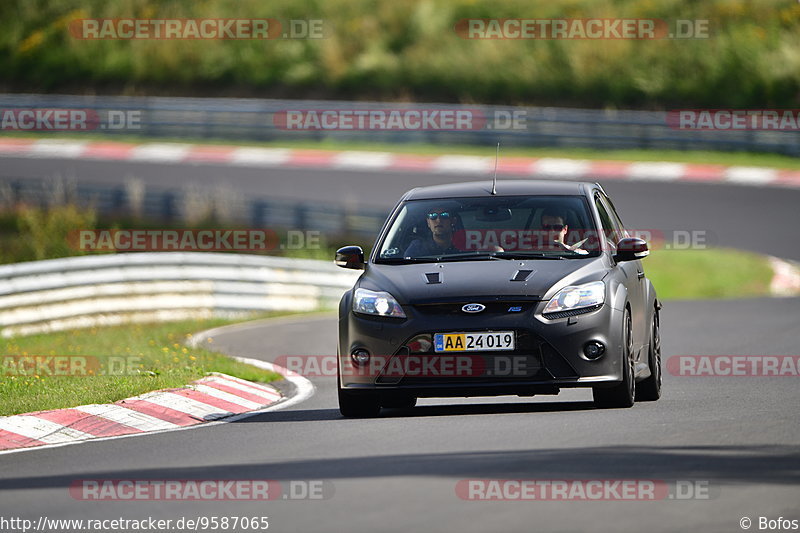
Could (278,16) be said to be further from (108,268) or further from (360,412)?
(360,412)

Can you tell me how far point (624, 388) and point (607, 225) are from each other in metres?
1.65

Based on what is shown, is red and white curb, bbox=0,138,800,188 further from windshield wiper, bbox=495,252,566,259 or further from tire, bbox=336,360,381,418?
tire, bbox=336,360,381,418

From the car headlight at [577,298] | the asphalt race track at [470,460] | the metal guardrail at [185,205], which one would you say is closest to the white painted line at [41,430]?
the asphalt race track at [470,460]

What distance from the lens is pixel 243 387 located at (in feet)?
44.5

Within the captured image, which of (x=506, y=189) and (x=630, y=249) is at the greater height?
(x=506, y=189)

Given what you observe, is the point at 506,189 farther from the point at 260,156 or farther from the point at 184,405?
the point at 260,156

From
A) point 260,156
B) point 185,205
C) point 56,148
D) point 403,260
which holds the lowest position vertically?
point 403,260

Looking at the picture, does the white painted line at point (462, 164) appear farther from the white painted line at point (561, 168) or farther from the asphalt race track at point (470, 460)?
the asphalt race track at point (470, 460)

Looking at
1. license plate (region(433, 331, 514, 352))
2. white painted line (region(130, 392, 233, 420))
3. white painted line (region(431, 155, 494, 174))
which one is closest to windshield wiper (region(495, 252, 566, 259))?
license plate (region(433, 331, 514, 352))

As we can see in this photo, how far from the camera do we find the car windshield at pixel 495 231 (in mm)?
11109

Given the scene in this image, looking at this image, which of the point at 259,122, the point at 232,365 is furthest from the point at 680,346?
the point at 259,122

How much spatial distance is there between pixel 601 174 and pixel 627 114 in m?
3.78

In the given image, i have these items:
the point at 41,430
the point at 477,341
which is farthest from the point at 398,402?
the point at 41,430

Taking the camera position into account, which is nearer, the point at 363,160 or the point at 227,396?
the point at 227,396
